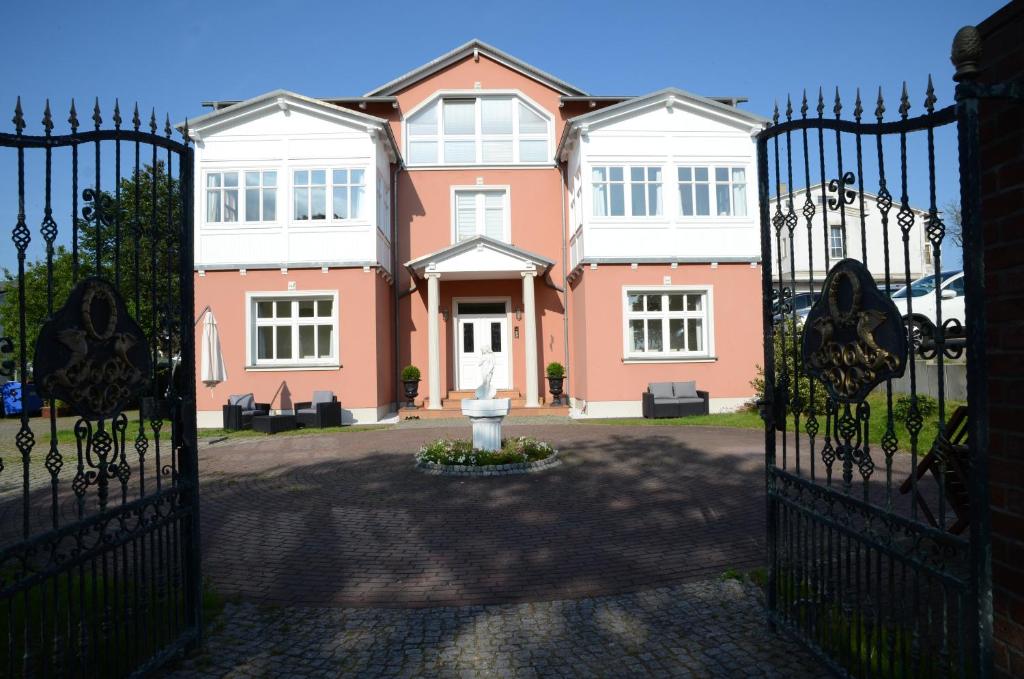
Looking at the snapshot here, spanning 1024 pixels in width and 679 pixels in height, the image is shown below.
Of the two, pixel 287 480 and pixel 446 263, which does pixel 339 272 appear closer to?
pixel 446 263

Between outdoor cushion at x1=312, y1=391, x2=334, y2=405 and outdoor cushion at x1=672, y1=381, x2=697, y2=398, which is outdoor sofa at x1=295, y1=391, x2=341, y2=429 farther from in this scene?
outdoor cushion at x1=672, y1=381, x2=697, y2=398

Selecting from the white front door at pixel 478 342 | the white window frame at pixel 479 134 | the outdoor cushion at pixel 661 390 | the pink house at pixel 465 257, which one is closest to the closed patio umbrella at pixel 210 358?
the pink house at pixel 465 257

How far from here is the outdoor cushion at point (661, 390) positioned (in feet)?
55.7

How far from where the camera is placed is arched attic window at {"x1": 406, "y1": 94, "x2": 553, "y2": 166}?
2025cm

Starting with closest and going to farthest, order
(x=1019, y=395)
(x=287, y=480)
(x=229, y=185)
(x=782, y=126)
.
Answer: (x=1019, y=395) → (x=782, y=126) → (x=287, y=480) → (x=229, y=185)

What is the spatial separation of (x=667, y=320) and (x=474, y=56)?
405 inches

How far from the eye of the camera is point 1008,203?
2.52 m

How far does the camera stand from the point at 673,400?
16625 mm

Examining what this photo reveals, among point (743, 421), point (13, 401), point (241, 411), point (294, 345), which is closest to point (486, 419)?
point (743, 421)

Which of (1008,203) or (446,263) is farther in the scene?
(446,263)

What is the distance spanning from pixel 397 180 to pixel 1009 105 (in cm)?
1873

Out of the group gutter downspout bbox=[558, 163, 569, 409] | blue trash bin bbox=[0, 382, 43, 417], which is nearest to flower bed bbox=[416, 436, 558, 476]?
gutter downspout bbox=[558, 163, 569, 409]

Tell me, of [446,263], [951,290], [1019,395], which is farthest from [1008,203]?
[446,263]

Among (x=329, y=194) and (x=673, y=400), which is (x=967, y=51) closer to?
(x=673, y=400)
